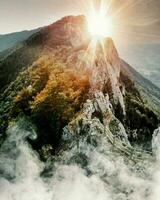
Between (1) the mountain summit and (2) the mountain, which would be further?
(1) the mountain summit

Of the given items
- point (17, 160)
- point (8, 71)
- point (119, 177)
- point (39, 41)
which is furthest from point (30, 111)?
point (39, 41)

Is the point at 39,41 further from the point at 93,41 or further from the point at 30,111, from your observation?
the point at 30,111

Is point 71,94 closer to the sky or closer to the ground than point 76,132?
closer to the sky

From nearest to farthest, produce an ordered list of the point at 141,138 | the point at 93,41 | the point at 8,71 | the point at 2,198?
the point at 2,198, the point at 141,138, the point at 93,41, the point at 8,71

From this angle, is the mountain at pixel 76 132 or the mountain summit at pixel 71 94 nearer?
the mountain at pixel 76 132
